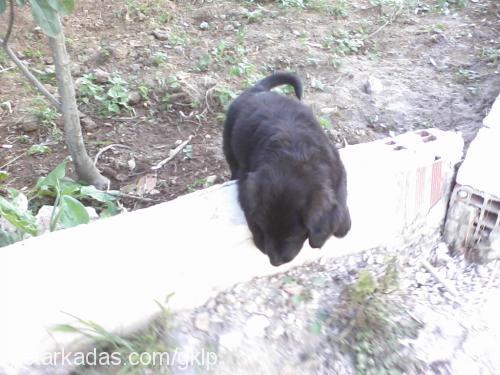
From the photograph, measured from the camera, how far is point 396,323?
7.32 ft

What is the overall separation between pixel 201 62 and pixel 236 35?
0.58 m

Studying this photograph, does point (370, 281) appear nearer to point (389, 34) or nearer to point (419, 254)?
point (419, 254)

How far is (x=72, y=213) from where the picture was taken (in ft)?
7.75

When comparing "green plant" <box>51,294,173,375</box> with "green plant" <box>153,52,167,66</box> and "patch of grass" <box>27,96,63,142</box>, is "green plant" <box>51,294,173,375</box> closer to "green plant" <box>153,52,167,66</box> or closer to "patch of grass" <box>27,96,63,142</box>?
"patch of grass" <box>27,96,63,142</box>

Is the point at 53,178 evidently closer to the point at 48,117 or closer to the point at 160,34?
the point at 48,117

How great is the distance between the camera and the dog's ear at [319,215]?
79.2 inches

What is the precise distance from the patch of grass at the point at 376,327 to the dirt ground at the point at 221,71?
3.73 feet

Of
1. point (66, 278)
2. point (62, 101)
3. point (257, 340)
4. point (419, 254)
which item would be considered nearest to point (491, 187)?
point (419, 254)

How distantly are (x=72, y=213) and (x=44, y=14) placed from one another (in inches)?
32.2

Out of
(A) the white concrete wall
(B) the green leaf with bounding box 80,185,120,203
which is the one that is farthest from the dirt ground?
(A) the white concrete wall

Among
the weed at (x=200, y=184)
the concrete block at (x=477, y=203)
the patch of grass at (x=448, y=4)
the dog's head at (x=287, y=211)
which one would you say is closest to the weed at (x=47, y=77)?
the weed at (x=200, y=184)

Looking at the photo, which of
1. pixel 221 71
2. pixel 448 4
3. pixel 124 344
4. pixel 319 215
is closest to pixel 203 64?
pixel 221 71

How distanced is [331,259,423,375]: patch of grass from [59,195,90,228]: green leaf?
114cm

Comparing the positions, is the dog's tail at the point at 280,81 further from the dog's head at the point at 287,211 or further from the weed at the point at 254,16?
the weed at the point at 254,16
